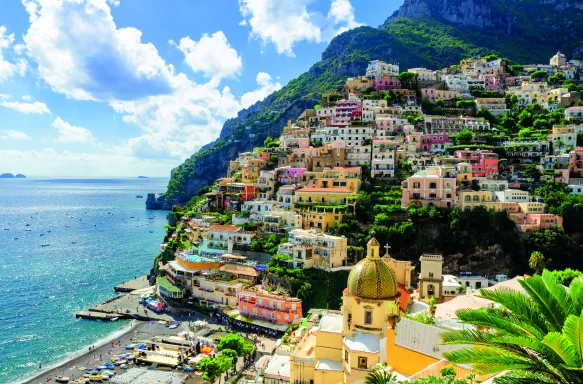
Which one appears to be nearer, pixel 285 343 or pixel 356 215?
pixel 285 343

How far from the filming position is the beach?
4288 cm

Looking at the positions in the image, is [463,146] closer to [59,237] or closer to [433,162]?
[433,162]

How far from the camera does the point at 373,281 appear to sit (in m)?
26.5

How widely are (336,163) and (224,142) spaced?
100m

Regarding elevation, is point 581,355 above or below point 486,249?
above

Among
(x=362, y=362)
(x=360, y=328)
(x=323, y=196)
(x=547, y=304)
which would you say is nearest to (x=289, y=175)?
(x=323, y=196)

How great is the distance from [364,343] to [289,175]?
5578cm

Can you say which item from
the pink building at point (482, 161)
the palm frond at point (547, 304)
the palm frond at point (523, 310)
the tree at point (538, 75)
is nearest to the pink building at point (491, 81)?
the tree at point (538, 75)

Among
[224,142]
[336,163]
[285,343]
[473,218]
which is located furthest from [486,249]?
[224,142]

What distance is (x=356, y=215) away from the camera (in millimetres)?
64438

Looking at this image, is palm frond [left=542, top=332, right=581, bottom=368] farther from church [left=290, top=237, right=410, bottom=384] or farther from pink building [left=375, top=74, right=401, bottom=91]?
pink building [left=375, top=74, right=401, bottom=91]

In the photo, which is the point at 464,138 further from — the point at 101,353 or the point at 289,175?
the point at 101,353

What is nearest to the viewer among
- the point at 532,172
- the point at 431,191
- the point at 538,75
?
the point at 431,191

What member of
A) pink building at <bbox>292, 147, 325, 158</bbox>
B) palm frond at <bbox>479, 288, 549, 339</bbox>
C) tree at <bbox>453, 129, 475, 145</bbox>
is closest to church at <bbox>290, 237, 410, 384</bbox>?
palm frond at <bbox>479, 288, 549, 339</bbox>
